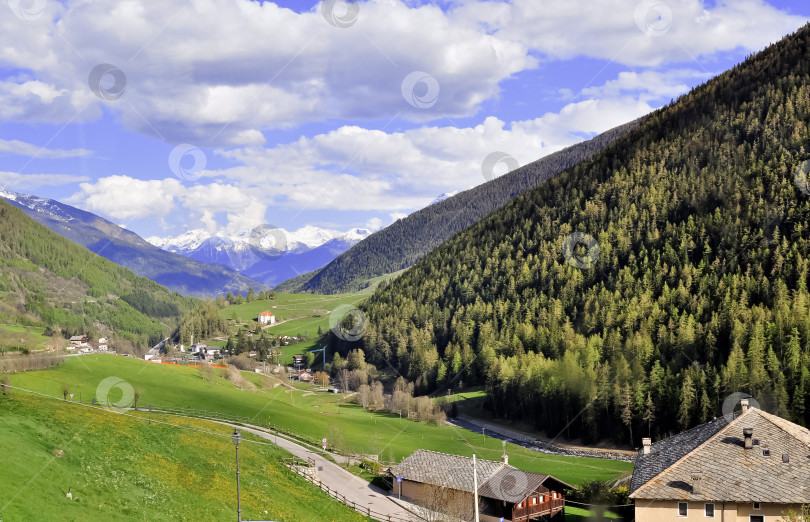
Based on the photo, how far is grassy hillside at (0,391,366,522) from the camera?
1719 inches

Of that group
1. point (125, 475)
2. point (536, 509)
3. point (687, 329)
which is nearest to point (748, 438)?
point (536, 509)

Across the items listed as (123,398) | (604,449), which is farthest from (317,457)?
(604,449)

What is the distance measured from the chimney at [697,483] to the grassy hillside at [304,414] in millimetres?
39459

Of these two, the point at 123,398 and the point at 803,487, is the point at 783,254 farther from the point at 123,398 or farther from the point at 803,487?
the point at 123,398

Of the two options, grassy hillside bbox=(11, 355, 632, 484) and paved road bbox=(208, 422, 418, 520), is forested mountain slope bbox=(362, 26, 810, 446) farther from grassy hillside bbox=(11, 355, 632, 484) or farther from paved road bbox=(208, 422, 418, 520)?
paved road bbox=(208, 422, 418, 520)

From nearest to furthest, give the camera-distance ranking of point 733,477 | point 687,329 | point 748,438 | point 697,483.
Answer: point 697,483, point 733,477, point 748,438, point 687,329

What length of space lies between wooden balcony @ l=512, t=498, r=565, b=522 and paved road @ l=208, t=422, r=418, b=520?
10970 mm

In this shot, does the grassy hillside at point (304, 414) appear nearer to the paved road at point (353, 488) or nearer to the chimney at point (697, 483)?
the paved road at point (353, 488)

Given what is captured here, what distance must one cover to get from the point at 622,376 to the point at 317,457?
68.6m

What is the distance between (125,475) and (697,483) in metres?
44.3

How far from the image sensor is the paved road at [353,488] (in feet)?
236

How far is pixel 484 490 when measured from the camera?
244 ft

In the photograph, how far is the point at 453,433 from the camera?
142 meters

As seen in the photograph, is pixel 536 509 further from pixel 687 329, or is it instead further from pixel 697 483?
pixel 687 329
